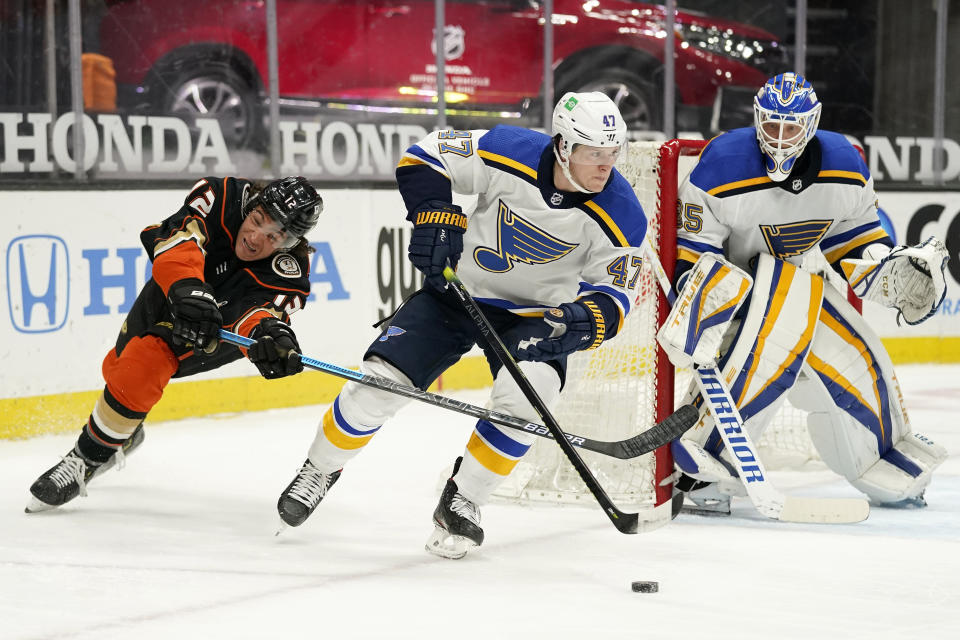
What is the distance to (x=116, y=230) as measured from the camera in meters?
4.66

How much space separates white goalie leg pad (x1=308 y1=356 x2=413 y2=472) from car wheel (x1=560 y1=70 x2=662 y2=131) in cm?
412

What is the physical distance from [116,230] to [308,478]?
202 cm

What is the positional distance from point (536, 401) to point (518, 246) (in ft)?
1.25

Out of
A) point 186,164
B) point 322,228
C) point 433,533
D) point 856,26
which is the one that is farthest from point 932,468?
point 856,26

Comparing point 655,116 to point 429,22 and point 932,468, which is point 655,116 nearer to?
point 429,22

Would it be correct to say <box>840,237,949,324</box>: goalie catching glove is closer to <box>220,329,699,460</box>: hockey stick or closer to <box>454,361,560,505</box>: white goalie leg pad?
<box>220,329,699,460</box>: hockey stick

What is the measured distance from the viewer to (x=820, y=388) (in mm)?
3523

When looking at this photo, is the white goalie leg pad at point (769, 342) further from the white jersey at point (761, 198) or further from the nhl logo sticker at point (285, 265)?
the nhl logo sticker at point (285, 265)

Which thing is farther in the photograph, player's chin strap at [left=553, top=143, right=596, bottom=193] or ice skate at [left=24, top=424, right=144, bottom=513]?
ice skate at [left=24, top=424, right=144, bottom=513]

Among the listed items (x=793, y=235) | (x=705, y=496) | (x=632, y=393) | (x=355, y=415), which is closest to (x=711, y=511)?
(x=705, y=496)

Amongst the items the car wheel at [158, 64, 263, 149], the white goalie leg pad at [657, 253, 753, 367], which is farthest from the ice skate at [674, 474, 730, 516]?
the car wheel at [158, 64, 263, 149]

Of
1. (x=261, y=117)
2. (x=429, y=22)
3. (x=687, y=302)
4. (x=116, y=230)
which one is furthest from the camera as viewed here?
(x=429, y=22)

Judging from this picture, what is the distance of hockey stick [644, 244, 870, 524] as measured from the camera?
10.5ft

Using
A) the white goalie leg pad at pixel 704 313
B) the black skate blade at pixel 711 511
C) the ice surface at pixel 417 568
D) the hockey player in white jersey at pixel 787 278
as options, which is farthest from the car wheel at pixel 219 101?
the black skate blade at pixel 711 511
